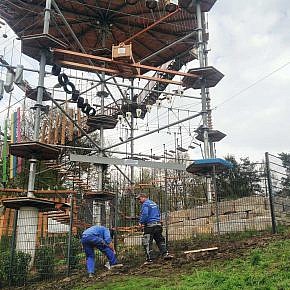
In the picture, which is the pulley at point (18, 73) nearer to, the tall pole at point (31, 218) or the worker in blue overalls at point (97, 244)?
the tall pole at point (31, 218)

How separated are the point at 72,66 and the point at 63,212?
22.1 ft

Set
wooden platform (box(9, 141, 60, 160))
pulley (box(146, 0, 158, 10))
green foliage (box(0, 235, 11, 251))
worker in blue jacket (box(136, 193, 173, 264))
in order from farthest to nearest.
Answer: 1. pulley (box(146, 0, 158, 10))
2. wooden platform (box(9, 141, 60, 160))
3. green foliage (box(0, 235, 11, 251))
4. worker in blue jacket (box(136, 193, 173, 264))

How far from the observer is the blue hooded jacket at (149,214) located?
1112 cm

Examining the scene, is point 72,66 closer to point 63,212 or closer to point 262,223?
point 63,212

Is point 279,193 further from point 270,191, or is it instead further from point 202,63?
point 202,63

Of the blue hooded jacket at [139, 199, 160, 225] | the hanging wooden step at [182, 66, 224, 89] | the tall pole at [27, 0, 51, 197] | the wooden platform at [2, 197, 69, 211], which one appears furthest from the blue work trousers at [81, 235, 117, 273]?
the hanging wooden step at [182, 66, 224, 89]

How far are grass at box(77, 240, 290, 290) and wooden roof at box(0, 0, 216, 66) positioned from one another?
43.8 ft

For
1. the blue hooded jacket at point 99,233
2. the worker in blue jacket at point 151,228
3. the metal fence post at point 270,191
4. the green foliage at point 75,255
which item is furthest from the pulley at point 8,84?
the metal fence post at point 270,191

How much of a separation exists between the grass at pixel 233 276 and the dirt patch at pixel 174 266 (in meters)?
0.16

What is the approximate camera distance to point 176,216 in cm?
1452

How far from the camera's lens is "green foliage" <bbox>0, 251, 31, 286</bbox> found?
11324mm

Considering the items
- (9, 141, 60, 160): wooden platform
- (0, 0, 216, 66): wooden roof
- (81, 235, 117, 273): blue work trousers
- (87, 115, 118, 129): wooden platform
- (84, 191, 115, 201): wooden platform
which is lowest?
(81, 235, 117, 273): blue work trousers

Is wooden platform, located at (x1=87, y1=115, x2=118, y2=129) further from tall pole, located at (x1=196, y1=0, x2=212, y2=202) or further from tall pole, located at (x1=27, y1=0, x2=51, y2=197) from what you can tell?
tall pole, located at (x1=196, y1=0, x2=212, y2=202)

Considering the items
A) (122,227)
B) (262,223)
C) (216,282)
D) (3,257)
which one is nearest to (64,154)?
(122,227)
